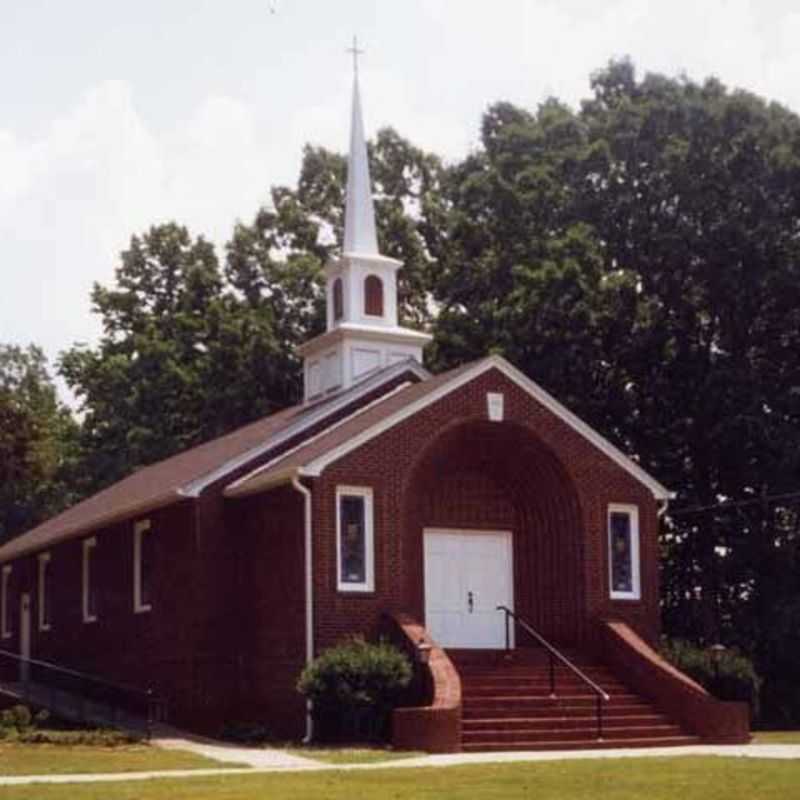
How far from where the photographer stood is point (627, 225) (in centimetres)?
4491

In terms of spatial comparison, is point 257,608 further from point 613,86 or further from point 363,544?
point 613,86

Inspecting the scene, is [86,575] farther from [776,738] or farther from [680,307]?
[680,307]

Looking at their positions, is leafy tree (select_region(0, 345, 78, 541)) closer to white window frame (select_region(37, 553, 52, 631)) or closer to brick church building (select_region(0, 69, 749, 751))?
Answer: white window frame (select_region(37, 553, 52, 631))

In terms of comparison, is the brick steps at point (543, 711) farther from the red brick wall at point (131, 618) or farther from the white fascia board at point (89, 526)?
the white fascia board at point (89, 526)

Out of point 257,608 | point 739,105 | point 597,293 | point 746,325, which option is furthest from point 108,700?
point 739,105

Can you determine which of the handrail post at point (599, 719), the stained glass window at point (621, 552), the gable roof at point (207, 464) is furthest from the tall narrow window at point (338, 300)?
the handrail post at point (599, 719)

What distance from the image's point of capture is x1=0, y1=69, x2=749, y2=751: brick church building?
92.1 feet

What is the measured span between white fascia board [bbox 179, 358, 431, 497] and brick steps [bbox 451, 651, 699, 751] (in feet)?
18.2

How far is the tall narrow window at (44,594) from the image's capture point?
40219 millimetres

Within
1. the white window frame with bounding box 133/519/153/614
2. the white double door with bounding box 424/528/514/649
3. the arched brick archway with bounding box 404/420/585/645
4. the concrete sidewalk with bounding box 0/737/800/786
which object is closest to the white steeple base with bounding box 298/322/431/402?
the arched brick archway with bounding box 404/420/585/645

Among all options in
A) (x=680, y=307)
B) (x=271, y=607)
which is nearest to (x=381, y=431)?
(x=271, y=607)

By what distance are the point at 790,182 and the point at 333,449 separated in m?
18.6

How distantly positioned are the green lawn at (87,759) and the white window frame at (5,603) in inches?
728

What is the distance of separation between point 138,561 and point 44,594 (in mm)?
8122
